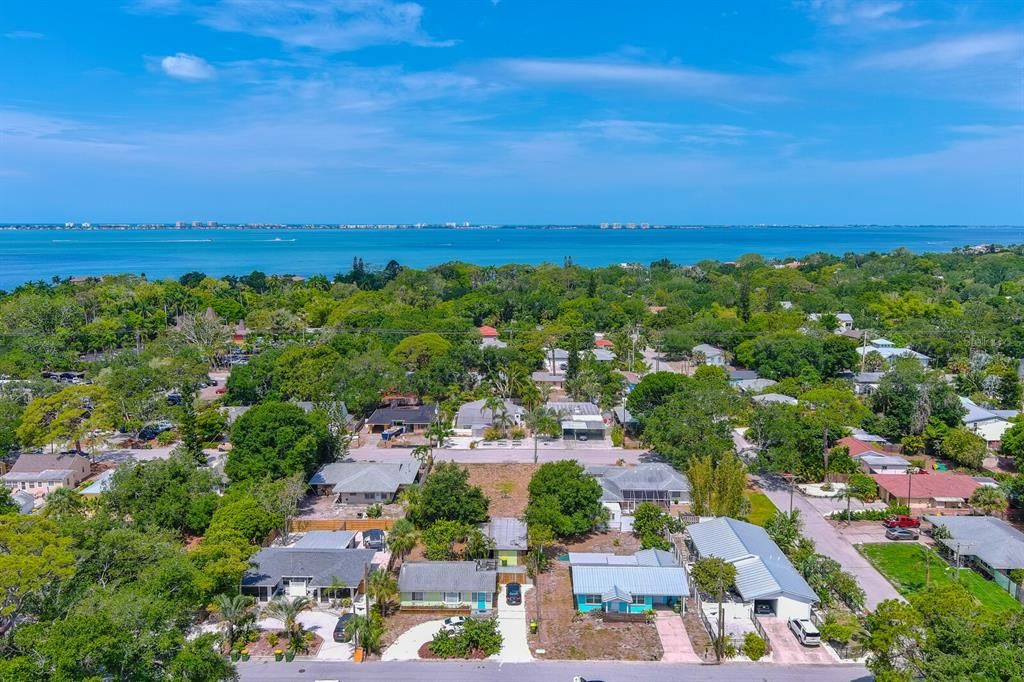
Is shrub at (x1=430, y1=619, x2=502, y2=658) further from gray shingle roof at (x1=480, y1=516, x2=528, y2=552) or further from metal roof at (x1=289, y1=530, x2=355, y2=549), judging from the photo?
metal roof at (x1=289, y1=530, x2=355, y2=549)

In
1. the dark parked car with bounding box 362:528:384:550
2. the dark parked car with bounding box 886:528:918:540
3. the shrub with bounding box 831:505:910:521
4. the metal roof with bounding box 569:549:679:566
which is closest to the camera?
the metal roof with bounding box 569:549:679:566

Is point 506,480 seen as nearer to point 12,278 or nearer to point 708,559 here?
point 708,559

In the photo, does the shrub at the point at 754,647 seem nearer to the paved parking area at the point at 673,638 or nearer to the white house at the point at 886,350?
the paved parking area at the point at 673,638

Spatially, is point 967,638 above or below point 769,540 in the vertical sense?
above

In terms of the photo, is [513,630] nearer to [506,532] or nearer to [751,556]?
[506,532]

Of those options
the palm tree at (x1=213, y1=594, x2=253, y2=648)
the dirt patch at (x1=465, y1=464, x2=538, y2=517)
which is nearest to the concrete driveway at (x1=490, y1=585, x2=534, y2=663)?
the dirt patch at (x1=465, y1=464, x2=538, y2=517)

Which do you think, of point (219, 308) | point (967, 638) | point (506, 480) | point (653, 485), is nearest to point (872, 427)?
point (653, 485)
